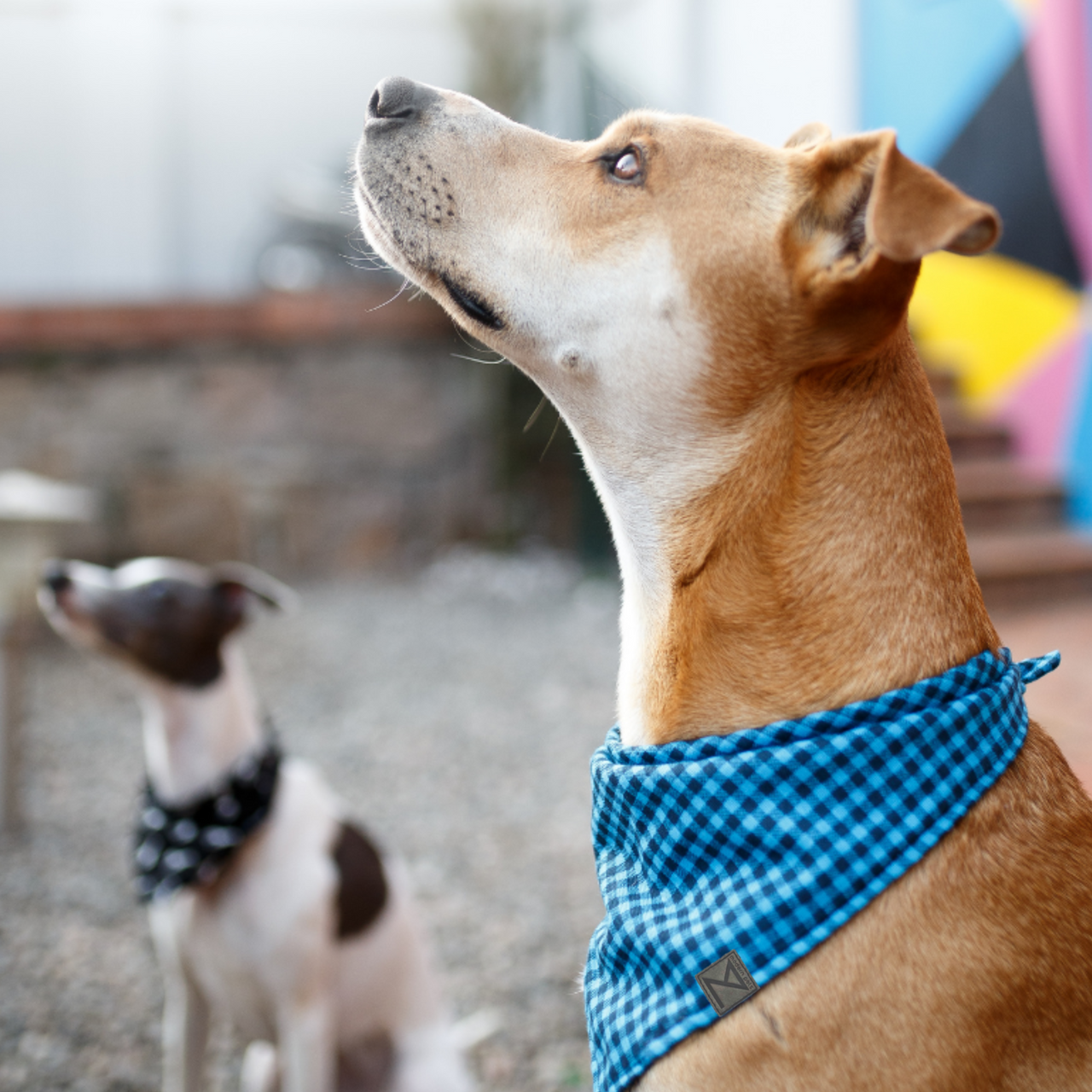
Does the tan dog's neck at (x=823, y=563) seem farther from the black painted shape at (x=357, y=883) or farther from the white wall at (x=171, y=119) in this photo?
the white wall at (x=171, y=119)

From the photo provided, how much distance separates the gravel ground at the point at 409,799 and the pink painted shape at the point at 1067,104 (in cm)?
339

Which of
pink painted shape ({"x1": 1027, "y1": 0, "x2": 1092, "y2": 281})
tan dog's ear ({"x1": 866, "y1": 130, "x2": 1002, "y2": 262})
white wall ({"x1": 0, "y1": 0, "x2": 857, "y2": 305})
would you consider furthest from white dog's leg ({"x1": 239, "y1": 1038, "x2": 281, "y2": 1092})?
white wall ({"x1": 0, "y1": 0, "x2": 857, "y2": 305})

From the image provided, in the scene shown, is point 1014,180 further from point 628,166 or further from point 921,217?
point 921,217

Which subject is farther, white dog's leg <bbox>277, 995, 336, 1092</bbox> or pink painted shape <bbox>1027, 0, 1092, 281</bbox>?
pink painted shape <bbox>1027, 0, 1092, 281</bbox>

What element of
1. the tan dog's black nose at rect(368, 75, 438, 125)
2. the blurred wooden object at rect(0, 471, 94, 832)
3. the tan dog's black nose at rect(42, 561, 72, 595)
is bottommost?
the blurred wooden object at rect(0, 471, 94, 832)

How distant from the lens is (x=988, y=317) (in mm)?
6109

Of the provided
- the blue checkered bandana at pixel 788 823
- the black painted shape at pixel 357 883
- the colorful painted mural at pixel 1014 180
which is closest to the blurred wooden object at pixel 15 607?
the black painted shape at pixel 357 883

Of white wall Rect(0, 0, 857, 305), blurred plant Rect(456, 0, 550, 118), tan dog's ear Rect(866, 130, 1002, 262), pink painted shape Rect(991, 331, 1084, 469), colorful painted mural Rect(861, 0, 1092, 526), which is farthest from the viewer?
white wall Rect(0, 0, 857, 305)

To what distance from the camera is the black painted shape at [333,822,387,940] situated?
2.29 meters

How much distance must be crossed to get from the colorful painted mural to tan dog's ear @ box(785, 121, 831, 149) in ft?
13.7

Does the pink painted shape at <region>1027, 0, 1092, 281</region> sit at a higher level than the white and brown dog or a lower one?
higher

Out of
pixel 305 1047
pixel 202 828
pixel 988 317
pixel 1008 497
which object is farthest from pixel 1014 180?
pixel 305 1047

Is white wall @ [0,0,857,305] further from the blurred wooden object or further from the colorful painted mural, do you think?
the blurred wooden object

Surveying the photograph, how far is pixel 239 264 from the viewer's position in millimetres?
9789
